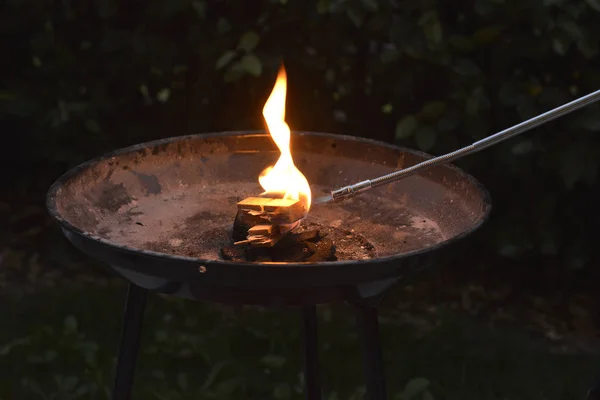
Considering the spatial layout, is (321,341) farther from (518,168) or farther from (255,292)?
(255,292)

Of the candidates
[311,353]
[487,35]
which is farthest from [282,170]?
[487,35]

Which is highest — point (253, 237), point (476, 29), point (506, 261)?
point (476, 29)

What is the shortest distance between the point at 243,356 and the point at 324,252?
4.56 ft

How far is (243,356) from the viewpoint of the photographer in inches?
111

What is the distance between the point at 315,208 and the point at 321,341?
1128mm

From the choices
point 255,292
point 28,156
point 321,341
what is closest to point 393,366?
point 321,341

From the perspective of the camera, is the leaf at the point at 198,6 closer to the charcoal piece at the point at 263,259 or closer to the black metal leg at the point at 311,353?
the black metal leg at the point at 311,353

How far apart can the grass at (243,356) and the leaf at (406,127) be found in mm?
767

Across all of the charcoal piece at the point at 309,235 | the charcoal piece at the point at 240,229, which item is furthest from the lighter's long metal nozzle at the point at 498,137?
the charcoal piece at the point at 240,229

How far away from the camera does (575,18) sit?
2.61m

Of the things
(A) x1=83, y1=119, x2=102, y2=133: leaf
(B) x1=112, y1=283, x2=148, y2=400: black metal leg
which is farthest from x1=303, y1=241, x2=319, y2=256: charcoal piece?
(A) x1=83, y1=119, x2=102, y2=133: leaf

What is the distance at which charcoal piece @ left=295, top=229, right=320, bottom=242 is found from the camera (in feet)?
5.09

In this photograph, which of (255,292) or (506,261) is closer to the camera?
(255,292)

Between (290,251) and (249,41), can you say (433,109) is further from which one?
(290,251)
